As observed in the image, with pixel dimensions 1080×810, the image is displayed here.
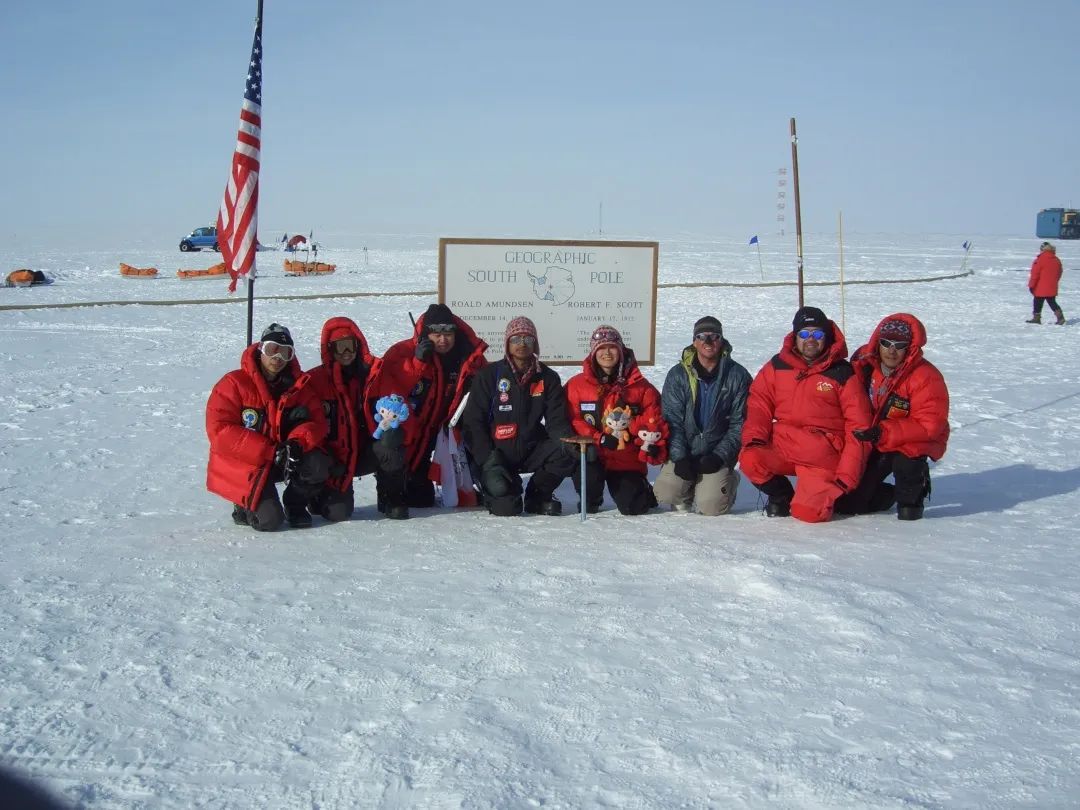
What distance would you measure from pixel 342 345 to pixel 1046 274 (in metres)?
15.4

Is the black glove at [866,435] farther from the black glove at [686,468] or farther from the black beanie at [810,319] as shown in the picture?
the black glove at [686,468]

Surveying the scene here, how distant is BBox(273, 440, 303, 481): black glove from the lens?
5.59m

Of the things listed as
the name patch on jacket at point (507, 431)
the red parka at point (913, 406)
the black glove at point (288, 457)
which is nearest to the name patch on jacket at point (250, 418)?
the black glove at point (288, 457)

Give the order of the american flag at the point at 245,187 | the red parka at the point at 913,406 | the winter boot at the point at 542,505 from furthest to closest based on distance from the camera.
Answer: the american flag at the point at 245,187 < the winter boot at the point at 542,505 < the red parka at the point at 913,406

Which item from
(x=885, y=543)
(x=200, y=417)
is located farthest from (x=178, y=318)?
(x=885, y=543)

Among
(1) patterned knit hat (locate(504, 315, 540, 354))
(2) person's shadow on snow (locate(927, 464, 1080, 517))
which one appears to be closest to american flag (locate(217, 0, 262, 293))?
(1) patterned knit hat (locate(504, 315, 540, 354))

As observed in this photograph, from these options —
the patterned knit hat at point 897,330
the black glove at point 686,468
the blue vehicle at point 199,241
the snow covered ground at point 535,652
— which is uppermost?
the blue vehicle at point 199,241

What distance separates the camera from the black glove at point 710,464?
602cm

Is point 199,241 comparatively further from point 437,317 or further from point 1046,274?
point 437,317

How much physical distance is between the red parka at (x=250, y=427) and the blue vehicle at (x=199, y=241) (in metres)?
44.5

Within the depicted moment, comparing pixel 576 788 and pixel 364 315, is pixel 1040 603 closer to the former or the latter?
pixel 576 788

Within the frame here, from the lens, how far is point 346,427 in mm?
5953

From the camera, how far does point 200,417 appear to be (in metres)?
9.49

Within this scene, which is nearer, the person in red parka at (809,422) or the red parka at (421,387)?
the person in red parka at (809,422)
